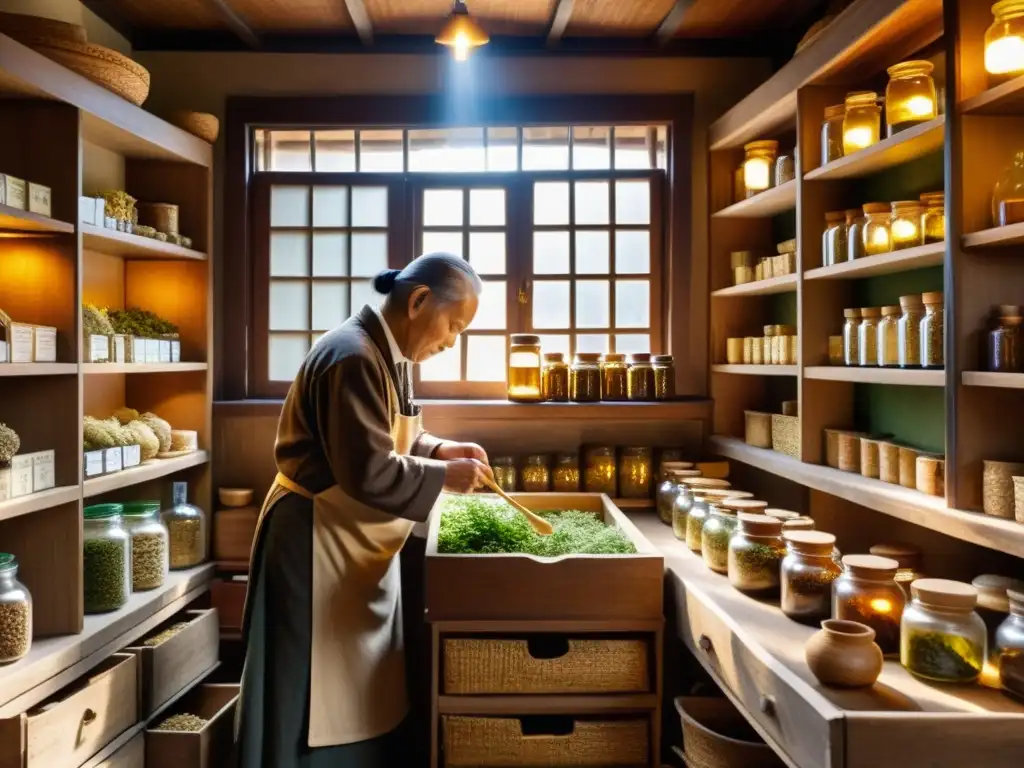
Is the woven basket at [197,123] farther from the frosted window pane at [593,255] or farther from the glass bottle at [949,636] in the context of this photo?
the glass bottle at [949,636]

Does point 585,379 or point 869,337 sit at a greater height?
point 869,337

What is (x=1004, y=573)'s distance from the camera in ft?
7.13

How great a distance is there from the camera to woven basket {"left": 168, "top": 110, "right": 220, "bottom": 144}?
3.19 meters

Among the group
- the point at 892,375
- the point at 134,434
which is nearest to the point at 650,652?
the point at 892,375

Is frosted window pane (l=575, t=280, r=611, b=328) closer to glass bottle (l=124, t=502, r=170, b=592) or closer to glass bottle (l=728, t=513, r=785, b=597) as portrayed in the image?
glass bottle (l=728, t=513, r=785, b=597)

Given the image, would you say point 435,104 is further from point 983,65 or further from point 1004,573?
point 1004,573

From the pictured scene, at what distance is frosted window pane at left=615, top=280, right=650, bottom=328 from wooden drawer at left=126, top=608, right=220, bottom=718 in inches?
82.6

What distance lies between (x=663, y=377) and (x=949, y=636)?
76.1 inches

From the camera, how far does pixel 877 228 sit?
91.2 inches

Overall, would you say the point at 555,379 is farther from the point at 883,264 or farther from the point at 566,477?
the point at 883,264

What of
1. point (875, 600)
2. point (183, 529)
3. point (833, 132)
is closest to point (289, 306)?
point (183, 529)

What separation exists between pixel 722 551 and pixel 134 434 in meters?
2.05

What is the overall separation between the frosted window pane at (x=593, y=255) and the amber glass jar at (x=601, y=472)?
33.3 inches

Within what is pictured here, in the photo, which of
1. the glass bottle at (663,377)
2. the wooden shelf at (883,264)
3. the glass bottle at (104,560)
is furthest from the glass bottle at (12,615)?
the wooden shelf at (883,264)
